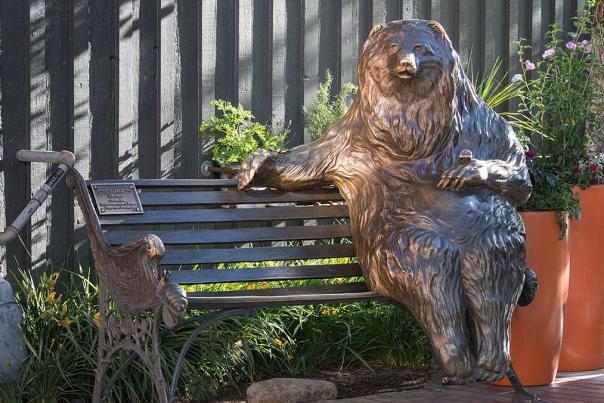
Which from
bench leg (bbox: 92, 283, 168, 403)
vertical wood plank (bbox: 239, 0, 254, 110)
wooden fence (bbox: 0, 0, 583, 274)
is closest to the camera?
bench leg (bbox: 92, 283, 168, 403)

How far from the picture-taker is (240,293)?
442 cm

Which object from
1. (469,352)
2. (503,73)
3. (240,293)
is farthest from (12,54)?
(503,73)

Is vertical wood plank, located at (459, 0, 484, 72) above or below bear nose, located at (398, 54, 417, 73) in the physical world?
above

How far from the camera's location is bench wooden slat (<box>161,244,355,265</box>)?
4.44 m

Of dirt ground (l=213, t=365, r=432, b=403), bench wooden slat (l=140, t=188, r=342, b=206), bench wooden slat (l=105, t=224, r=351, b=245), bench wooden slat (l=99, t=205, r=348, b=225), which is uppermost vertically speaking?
bench wooden slat (l=140, t=188, r=342, b=206)

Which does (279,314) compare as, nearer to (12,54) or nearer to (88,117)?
(88,117)

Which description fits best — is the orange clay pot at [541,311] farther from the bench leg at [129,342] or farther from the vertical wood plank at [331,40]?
the vertical wood plank at [331,40]

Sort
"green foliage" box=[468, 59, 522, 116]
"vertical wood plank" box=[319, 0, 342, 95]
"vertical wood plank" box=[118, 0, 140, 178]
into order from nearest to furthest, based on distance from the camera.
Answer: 1. "vertical wood plank" box=[118, 0, 140, 178]
2. "vertical wood plank" box=[319, 0, 342, 95]
3. "green foliage" box=[468, 59, 522, 116]

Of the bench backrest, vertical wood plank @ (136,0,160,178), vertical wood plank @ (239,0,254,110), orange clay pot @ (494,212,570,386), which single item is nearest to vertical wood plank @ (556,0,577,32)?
vertical wood plank @ (239,0,254,110)

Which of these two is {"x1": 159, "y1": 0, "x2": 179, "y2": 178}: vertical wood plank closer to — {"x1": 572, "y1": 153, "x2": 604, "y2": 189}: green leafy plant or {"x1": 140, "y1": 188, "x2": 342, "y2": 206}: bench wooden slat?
{"x1": 140, "y1": 188, "x2": 342, "y2": 206}: bench wooden slat

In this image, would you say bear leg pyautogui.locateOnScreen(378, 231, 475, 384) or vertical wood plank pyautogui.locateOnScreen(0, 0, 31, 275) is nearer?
bear leg pyautogui.locateOnScreen(378, 231, 475, 384)

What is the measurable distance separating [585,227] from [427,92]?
151cm

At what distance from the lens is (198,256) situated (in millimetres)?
4484

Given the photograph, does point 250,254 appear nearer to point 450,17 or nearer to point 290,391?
point 290,391
